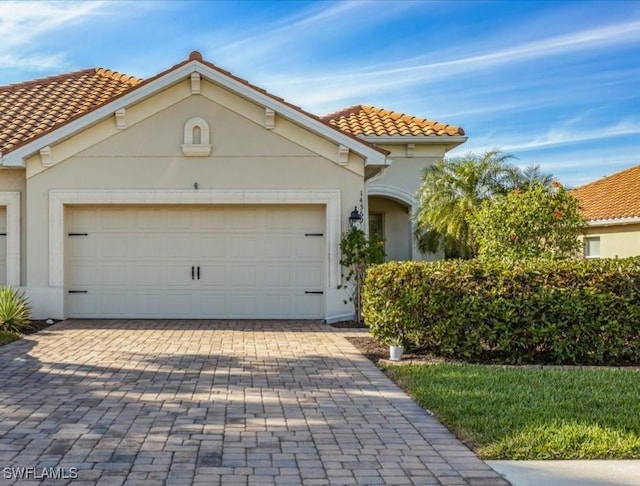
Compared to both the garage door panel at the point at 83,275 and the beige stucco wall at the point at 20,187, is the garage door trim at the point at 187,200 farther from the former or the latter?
the beige stucco wall at the point at 20,187

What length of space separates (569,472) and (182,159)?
422 inches

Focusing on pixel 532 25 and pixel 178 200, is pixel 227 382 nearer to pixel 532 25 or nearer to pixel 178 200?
pixel 178 200

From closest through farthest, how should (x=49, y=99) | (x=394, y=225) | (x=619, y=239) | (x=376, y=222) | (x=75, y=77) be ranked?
(x=49, y=99), (x=75, y=77), (x=394, y=225), (x=376, y=222), (x=619, y=239)

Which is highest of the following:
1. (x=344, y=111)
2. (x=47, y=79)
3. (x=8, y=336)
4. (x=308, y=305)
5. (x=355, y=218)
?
(x=47, y=79)

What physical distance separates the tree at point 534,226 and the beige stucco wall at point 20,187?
31.3ft

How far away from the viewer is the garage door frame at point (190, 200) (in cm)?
1379

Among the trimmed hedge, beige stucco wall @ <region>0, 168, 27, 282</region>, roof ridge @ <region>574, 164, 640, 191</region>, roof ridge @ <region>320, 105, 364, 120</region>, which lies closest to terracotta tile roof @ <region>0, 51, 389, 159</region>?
beige stucco wall @ <region>0, 168, 27, 282</region>

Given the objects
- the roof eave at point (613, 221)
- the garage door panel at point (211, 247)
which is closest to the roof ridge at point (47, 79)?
the garage door panel at point (211, 247)

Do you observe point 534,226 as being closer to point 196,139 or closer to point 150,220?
point 196,139

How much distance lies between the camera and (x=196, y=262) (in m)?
14.3

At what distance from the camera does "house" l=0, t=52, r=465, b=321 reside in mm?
13781

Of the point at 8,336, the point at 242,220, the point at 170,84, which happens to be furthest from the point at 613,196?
the point at 8,336

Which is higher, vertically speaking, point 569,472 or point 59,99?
point 59,99

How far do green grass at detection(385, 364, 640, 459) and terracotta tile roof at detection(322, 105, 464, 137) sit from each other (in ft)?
34.1
